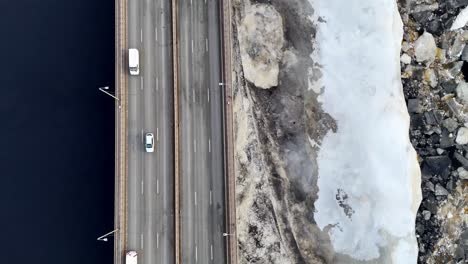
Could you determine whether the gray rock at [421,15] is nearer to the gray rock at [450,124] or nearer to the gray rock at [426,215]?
the gray rock at [450,124]

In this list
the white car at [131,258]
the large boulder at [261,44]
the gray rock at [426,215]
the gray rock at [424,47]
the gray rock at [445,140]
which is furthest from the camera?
the gray rock at [424,47]

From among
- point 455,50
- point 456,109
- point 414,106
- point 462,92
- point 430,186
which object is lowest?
point 430,186

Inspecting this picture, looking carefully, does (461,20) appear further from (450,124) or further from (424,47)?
(450,124)

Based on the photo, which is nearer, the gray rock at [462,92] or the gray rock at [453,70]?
the gray rock at [462,92]

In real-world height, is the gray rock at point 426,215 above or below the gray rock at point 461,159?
below

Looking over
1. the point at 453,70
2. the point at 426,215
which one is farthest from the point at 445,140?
the point at 426,215

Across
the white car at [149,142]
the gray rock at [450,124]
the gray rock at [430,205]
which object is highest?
the gray rock at [450,124]

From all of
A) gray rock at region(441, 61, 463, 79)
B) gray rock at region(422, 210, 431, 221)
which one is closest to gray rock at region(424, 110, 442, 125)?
gray rock at region(441, 61, 463, 79)

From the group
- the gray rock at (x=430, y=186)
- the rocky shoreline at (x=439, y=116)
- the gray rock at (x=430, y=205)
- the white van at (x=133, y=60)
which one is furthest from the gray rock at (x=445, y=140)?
the white van at (x=133, y=60)
